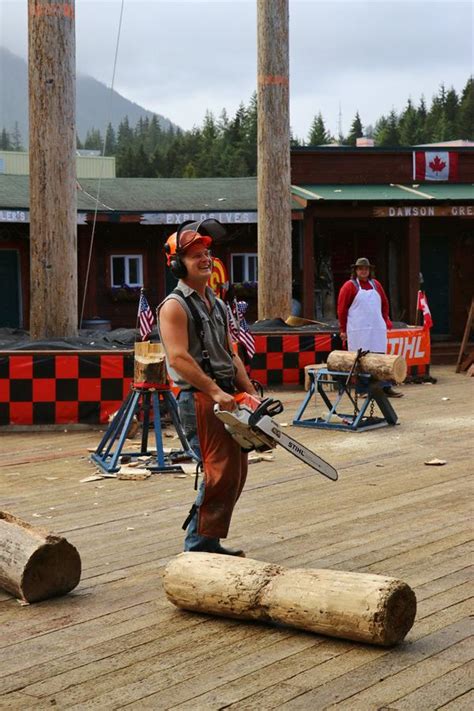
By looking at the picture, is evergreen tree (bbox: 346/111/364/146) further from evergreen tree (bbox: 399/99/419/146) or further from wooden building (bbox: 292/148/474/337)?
wooden building (bbox: 292/148/474/337)

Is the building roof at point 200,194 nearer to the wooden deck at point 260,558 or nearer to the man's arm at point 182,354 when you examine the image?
the wooden deck at point 260,558

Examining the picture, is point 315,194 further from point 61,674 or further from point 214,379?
point 61,674

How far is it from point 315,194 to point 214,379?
15.2 m

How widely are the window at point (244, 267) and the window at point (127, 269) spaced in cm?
194

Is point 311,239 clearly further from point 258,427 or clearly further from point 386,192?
point 258,427

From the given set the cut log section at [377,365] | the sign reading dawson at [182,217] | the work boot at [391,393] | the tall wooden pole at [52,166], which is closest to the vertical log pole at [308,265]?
the sign reading dawson at [182,217]

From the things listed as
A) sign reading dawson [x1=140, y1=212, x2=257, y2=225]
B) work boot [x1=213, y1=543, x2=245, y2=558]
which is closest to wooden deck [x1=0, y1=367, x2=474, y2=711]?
work boot [x1=213, y1=543, x2=245, y2=558]

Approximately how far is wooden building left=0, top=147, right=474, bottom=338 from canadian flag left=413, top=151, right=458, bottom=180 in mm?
114

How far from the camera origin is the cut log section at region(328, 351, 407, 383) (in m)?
11.5

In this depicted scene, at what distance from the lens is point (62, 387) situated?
38.1 ft

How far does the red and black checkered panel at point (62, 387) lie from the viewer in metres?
11.5

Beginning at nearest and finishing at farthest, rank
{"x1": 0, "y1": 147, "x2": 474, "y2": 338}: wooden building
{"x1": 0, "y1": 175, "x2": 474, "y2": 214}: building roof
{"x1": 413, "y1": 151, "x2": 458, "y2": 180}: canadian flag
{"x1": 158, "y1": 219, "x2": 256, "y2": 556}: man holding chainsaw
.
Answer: {"x1": 158, "y1": 219, "x2": 256, "y2": 556}: man holding chainsaw < {"x1": 0, "y1": 175, "x2": 474, "y2": 214}: building roof < {"x1": 0, "y1": 147, "x2": 474, "y2": 338}: wooden building < {"x1": 413, "y1": 151, "x2": 458, "y2": 180}: canadian flag

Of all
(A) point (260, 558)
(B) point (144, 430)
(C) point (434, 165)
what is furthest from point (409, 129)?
(A) point (260, 558)

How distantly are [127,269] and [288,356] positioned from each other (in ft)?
29.8
